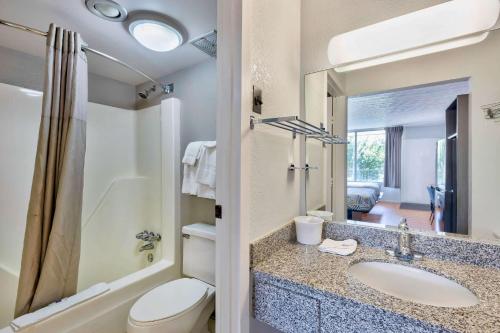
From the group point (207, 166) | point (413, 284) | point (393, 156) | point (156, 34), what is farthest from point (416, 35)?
point (156, 34)

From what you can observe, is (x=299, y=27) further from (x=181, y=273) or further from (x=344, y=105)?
(x=181, y=273)

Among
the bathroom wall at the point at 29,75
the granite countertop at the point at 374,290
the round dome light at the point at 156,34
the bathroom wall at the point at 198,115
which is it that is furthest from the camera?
the bathroom wall at the point at 198,115

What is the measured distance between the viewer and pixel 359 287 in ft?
2.35

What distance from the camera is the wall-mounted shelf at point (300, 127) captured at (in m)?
0.89

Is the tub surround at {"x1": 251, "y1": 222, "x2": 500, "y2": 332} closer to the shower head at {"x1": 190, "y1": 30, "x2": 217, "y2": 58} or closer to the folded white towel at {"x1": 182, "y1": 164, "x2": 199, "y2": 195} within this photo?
the folded white towel at {"x1": 182, "y1": 164, "x2": 199, "y2": 195}

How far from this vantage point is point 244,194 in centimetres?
84

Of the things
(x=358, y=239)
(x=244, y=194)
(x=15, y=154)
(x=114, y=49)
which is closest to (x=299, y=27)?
(x=244, y=194)

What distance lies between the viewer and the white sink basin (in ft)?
2.53

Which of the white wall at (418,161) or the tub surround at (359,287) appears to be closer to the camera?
the tub surround at (359,287)

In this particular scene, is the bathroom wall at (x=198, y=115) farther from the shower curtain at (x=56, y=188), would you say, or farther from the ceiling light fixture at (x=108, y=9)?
the shower curtain at (x=56, y=188)

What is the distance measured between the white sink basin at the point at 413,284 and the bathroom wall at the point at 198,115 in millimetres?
1260

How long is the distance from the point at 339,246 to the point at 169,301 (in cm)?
103

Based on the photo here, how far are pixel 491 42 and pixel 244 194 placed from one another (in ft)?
3.83

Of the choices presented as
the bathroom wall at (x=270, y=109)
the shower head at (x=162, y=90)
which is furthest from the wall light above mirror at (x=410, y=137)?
the shower head at (x=162, y=90)
